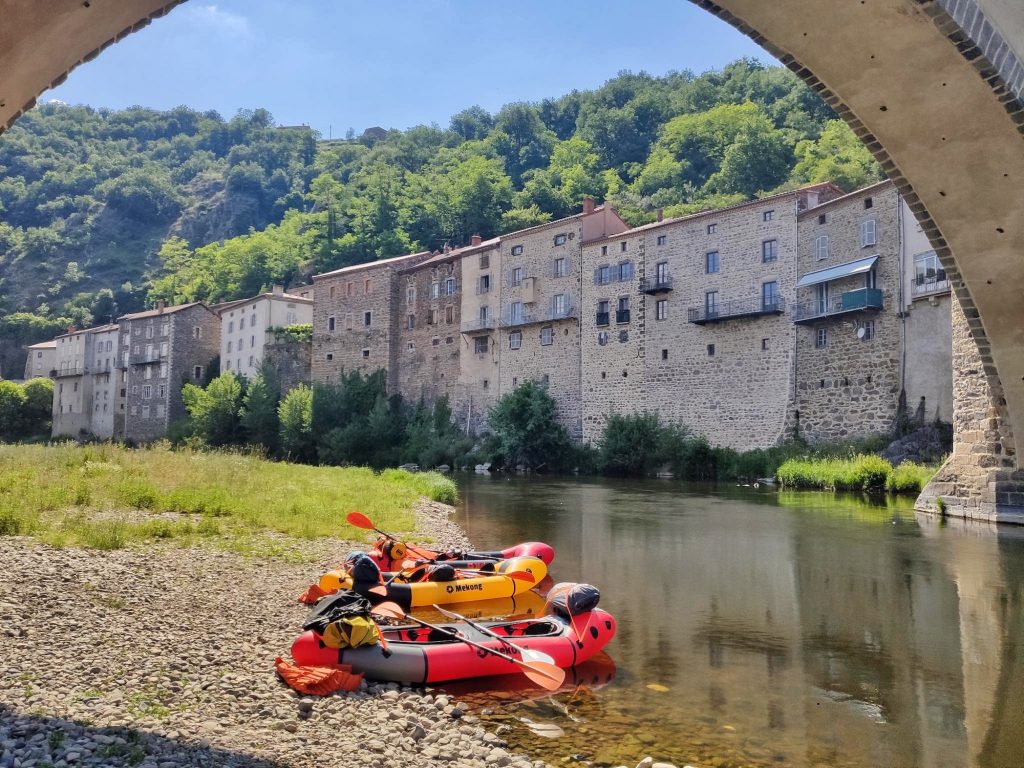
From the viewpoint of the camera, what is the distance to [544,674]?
5926 millimetres

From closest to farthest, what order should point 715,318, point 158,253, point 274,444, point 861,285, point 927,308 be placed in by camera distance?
point 927,308 → point 861,285 → point 715,318 → point 274,444 → point 158,253

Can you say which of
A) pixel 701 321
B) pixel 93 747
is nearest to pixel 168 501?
pixel 93 747

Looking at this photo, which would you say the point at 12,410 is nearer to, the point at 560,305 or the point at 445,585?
the point at 560,305

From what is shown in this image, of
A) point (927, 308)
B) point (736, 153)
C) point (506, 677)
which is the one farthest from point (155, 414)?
point (506, 677)

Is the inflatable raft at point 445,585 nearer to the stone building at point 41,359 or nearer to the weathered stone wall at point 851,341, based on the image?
the weathered stone wall at point 851,341

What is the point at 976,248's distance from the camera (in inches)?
219

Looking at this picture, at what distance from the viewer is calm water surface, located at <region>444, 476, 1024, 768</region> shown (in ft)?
17.2

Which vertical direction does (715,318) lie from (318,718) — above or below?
above

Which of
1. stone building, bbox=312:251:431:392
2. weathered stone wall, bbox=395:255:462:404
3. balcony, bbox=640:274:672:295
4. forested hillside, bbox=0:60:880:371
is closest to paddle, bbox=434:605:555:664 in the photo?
balcony, bbox=640:274:672:295

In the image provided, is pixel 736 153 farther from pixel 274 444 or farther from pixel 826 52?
pixel 826 52

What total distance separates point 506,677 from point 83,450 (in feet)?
46.9

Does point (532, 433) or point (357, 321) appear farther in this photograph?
point (357, 321)

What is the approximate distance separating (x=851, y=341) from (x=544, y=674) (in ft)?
82.8

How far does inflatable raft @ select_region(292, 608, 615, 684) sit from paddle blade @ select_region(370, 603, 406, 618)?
426 millimetres
